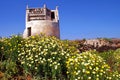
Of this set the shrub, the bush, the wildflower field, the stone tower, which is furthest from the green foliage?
the stone tower

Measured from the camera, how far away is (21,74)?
30.2ft

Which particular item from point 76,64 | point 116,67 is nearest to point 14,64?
point 76,64

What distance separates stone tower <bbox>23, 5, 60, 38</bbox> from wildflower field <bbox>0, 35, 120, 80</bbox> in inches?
598

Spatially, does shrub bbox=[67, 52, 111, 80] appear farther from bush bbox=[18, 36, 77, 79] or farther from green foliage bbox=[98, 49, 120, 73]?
green foliage bbox=[98, 49, 120, 73]

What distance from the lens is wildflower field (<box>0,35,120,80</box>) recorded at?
25.7 feet

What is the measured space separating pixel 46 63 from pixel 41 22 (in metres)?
17.6

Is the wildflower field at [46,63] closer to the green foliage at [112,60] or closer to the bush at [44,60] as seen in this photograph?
the bush at [44,60]

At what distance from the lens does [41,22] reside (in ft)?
85.8

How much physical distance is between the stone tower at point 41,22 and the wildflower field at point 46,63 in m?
15.2

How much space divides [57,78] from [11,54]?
6.02ft

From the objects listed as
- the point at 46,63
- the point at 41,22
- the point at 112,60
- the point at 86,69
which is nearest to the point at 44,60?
the point at 46,63

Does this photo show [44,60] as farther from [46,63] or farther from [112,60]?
[112,60]

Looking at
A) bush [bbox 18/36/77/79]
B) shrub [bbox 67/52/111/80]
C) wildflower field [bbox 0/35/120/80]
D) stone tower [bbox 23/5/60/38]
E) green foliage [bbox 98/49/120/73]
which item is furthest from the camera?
stone tower [bbox 23/5/60/38]

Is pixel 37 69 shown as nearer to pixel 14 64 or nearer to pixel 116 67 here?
pixel 14 64
